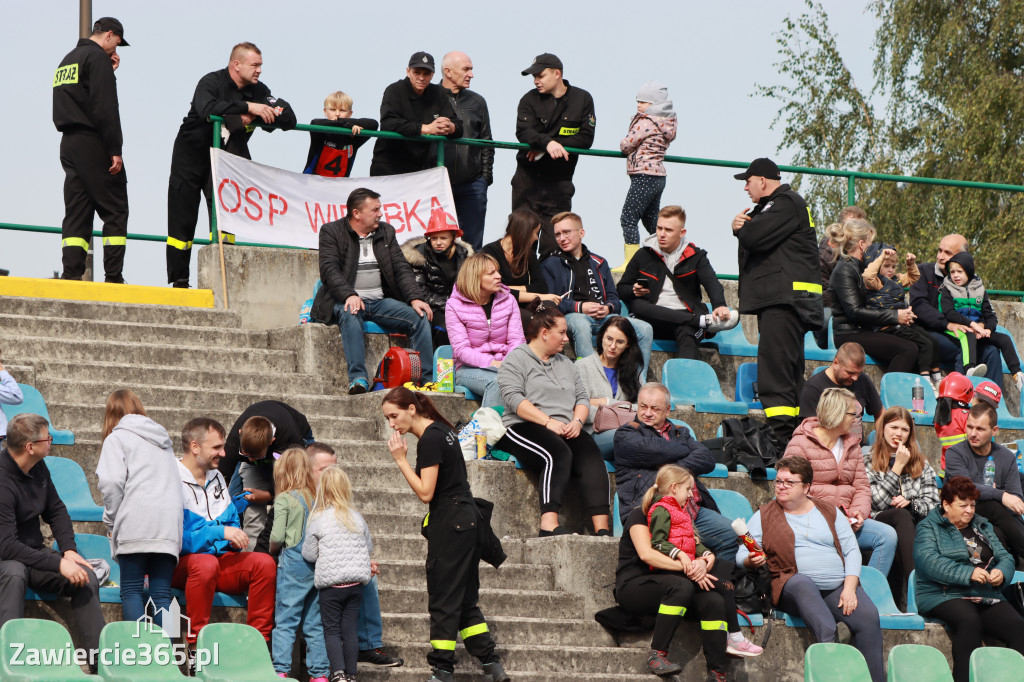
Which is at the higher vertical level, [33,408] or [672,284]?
[672,284]

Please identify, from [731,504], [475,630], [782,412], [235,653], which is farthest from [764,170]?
[235,653]

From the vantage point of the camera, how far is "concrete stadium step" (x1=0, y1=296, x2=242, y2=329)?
35.7ft

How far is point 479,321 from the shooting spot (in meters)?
10.6

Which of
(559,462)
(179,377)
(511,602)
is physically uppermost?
(179,377)

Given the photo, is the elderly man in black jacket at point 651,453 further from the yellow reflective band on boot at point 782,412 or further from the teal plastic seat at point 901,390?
the teal plastic seat at point 901,390

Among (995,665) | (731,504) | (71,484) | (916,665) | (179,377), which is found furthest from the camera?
(179,377)

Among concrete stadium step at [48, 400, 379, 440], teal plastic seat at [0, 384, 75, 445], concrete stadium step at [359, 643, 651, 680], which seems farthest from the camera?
concrete stadium step at [48, 400, 379, 440]

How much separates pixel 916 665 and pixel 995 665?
0.50 m

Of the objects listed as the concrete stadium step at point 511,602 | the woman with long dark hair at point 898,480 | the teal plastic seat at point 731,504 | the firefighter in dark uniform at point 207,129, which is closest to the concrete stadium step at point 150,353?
the firefighter in dark uniform at point 207,129

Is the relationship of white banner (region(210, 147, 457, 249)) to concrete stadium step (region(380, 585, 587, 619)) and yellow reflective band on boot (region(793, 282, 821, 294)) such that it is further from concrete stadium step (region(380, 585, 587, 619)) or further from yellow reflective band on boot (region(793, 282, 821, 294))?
concrete stadium step (region(380, 585, 587, 619))

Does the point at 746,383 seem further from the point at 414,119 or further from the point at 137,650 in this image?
the point at 137,650

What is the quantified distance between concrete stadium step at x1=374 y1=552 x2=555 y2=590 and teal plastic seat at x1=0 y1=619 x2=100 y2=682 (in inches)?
89.3

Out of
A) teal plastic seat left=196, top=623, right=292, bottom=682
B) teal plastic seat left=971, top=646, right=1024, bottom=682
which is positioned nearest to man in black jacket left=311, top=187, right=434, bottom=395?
teal plastic seat left=196, top=623, right=292, bottom=682

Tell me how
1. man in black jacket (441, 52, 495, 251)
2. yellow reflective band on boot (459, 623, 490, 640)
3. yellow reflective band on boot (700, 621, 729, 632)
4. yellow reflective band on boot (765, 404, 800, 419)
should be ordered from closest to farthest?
yellow reflective band on boot (459, 623, 490, 640) < yellow reflective band on boot (700, 621, 729, 632) < yellow reflective band on boot (765, 404, 800, 419) < man in black jacket (441, 52, 495, 251)
